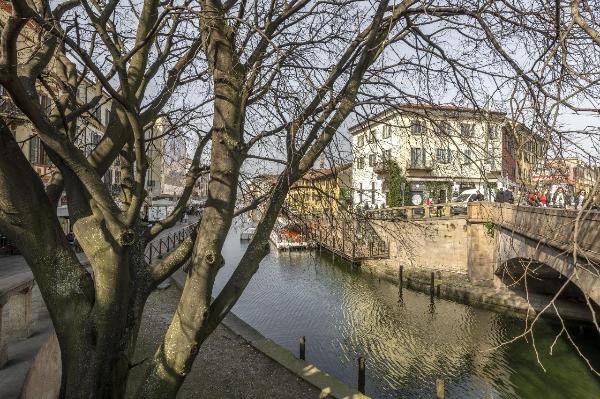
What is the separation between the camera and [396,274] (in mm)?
25641

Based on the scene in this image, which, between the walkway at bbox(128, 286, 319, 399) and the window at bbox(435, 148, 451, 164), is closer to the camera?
the window at bbox(435, 148, 451, 164)

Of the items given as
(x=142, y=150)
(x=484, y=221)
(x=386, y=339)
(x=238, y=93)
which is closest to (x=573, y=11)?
(x=238, y=93)

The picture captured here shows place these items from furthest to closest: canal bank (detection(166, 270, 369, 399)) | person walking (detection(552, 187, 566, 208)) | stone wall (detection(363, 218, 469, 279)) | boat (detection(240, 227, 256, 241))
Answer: stone wall (detection(363, 218, 469, 279)) → canal bank (detection(166, 270, 369, 399)) → boat (detection(240, 227, 256, 241)) → person walking (detection(552, 187, 566, 208))

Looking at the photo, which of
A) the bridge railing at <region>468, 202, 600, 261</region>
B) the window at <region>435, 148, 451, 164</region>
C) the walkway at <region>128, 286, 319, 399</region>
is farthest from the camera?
the walkway at <region>128, 286, 319, 399</region>

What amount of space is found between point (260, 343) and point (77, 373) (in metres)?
7.03

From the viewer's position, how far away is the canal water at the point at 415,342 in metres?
12.2

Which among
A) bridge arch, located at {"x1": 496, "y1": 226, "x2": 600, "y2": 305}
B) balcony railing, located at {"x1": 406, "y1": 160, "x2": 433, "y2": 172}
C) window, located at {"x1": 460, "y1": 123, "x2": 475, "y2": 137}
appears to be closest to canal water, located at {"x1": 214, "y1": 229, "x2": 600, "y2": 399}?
bridge arch, located at {"x1": 496, "y1": 226, "x2": 600, "y2": 305}

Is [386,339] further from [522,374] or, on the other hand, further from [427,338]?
[522,374]

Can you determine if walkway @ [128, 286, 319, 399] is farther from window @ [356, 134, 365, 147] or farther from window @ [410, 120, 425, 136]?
window @ [410, 120, 425, 136]

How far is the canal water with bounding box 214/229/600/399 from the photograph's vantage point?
1217 centimetres

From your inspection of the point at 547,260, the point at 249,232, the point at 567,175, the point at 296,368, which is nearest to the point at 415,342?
the point at 296,368

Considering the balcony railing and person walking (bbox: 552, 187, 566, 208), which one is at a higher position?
the balcony railing

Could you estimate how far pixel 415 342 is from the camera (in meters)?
15.5

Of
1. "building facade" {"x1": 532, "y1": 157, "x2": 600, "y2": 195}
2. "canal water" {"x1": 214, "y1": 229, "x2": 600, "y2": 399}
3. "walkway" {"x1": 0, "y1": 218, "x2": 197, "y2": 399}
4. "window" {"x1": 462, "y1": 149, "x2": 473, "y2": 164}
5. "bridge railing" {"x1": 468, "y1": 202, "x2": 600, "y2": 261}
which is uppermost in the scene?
"window" {"x1": 462, "y1": 149, "x2": 473, "y2": 164}
